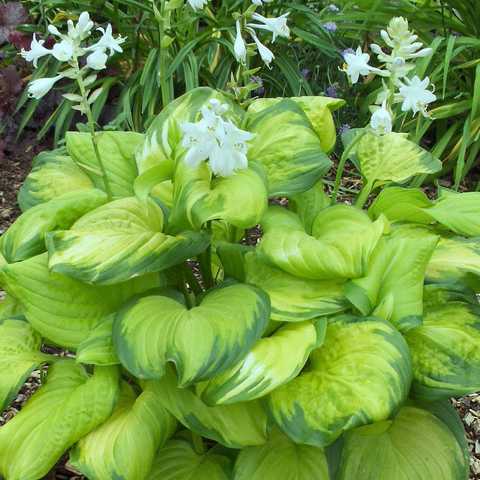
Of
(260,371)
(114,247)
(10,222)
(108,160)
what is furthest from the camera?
(10,222)

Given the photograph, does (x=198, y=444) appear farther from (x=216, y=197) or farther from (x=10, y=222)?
(x=10, y=222)

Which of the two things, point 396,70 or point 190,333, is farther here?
point 396,70

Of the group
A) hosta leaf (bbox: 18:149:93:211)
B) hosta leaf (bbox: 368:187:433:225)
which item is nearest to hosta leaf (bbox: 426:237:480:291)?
hosta leaf (bbox: 368:187:433:225)

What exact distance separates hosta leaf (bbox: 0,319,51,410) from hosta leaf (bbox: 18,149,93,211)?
32 centimetres

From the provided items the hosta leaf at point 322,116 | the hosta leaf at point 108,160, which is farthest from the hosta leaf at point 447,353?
the hosta leaf at point 108,160

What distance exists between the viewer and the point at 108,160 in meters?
1.82

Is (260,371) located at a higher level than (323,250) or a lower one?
lower

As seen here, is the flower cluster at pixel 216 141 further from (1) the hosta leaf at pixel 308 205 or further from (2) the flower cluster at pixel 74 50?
(1) the hosta leaf at pixel 308 205

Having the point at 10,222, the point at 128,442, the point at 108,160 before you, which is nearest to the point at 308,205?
the point at 108,160

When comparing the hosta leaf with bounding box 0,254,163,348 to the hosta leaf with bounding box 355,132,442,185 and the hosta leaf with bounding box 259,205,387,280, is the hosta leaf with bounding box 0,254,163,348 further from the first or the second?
the hosta leaf with bounding box 355,132,442,185

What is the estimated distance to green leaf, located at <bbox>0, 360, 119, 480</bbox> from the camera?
138cm

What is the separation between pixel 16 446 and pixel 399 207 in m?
0.98

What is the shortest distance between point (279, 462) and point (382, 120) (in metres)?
0.73

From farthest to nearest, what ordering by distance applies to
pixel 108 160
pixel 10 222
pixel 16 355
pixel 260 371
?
pixel 10 222
pixel 108 160
pixel 16 355
pixel 260 371
